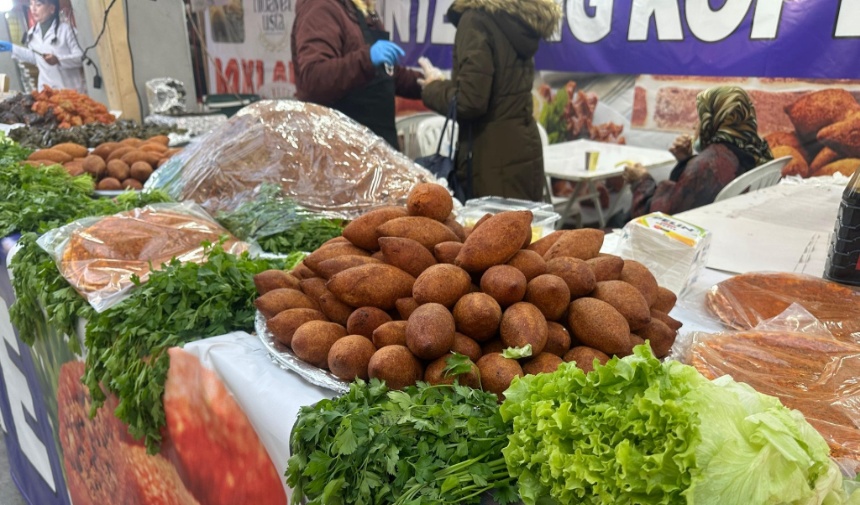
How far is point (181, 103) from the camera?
5691 mm

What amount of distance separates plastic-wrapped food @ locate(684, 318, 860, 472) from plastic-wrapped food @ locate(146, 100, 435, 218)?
1402 mm

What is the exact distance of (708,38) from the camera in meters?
4.17

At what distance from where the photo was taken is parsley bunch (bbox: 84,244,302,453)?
1.45 meters

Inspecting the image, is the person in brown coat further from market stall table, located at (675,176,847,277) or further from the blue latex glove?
market stall table, located at (675,176,847,277)

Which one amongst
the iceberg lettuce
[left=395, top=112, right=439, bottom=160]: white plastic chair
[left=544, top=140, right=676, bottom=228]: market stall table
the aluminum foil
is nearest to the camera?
the iceberg lettuce

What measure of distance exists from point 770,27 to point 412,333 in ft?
12.6

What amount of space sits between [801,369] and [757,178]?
130 inches

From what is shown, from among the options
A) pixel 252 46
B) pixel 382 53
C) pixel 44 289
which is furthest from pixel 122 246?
pixel 252 46

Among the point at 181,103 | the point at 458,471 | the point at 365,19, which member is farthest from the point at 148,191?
the point at 181,103

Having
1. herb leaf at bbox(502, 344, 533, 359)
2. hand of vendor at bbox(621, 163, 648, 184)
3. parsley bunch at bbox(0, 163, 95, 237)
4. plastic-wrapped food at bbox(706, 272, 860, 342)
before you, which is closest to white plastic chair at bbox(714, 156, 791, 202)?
hand of vendor at bbox(621, 163, 648, 184)

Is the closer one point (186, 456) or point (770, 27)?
point (186, 456)

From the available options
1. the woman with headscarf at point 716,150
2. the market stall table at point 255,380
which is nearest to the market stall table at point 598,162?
the woman with headscarf at point 716,150

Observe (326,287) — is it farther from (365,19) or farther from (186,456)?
(365,19)

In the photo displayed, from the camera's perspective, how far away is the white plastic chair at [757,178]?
407cm
